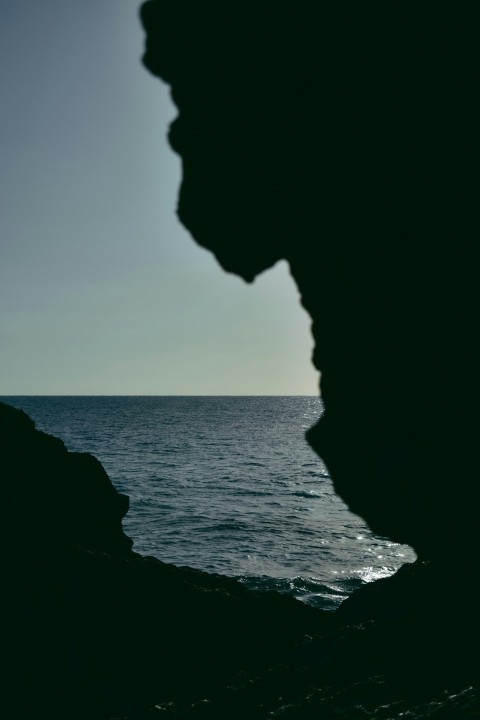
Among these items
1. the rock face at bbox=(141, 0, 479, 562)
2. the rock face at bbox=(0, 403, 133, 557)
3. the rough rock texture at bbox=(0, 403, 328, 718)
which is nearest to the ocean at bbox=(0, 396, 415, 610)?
the rough rock texture at bbox=(0, 403, 328, 718)

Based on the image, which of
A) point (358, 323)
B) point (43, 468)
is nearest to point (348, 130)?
point (358, 323)

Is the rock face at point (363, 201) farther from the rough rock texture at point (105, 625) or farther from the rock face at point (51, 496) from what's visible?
the rock face at point (51, 496)

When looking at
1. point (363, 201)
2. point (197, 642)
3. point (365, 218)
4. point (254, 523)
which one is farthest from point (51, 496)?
point (254, 523)

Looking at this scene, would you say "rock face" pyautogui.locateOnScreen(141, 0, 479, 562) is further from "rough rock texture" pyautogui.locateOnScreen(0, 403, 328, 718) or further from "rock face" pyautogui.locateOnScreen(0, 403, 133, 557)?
"rock face" pyautogui.locateOnScreen(0, 403, 133, 557)

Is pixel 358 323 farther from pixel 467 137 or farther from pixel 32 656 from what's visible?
pixel 32 656

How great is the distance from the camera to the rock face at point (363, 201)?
662cm

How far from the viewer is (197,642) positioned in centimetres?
1172

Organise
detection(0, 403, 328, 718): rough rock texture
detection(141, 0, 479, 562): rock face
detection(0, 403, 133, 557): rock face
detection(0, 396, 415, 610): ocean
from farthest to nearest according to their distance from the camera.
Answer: detection(0, 396, 415, 610): ocean → detection(0, 403, 133, 557): rock face → detection(0, 403, 328, 718): rough rock texture → detection(141, 0, 479, 562): rock face

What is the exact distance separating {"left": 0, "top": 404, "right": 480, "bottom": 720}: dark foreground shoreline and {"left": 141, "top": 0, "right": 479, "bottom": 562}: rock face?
Answer: 115 inches

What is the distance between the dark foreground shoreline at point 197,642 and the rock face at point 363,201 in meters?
2.93

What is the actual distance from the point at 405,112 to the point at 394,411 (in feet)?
14.7

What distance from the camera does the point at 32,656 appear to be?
10922mm

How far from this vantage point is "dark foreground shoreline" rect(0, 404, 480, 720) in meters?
8.76

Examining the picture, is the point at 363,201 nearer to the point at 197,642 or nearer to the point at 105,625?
the point at 197,642
